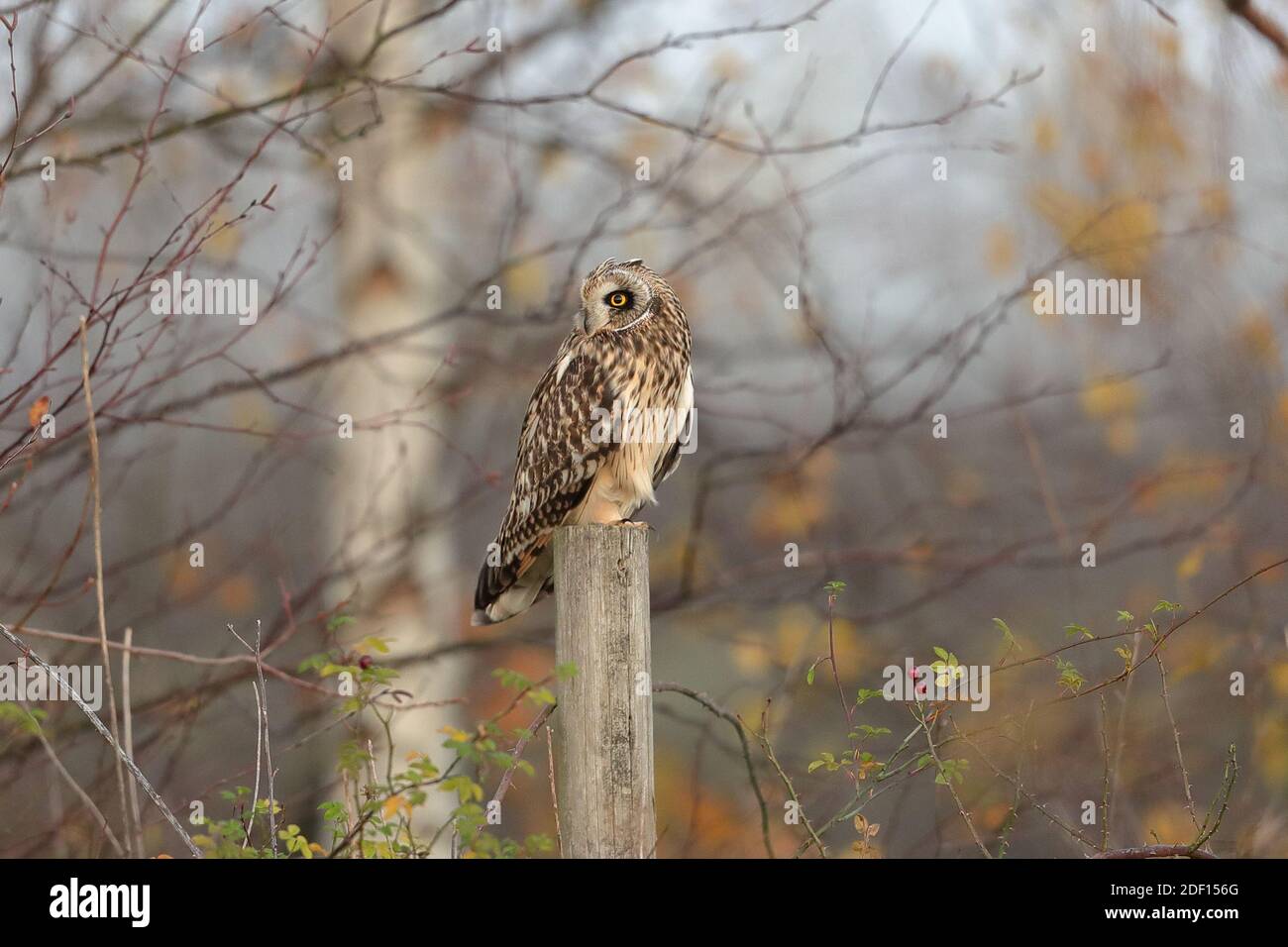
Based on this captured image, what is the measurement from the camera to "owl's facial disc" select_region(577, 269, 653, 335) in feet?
10.4

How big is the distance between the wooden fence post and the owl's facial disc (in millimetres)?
1189

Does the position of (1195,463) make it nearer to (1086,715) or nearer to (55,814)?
(1086,715)

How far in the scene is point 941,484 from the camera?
7.86 m

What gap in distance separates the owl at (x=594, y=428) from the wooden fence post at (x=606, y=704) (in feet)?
3.26

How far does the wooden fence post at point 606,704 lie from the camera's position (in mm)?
2039

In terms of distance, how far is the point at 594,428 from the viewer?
3129 mm

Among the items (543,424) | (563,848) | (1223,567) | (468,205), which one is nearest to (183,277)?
(543,424)

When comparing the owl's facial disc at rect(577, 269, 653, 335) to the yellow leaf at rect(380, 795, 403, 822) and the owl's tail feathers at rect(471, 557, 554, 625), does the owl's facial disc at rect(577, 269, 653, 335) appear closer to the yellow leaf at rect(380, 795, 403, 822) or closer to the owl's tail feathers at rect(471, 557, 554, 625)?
the owl's tail feathers at rect(471, 557, 554, 625)

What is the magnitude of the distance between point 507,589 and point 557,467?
0.37m
